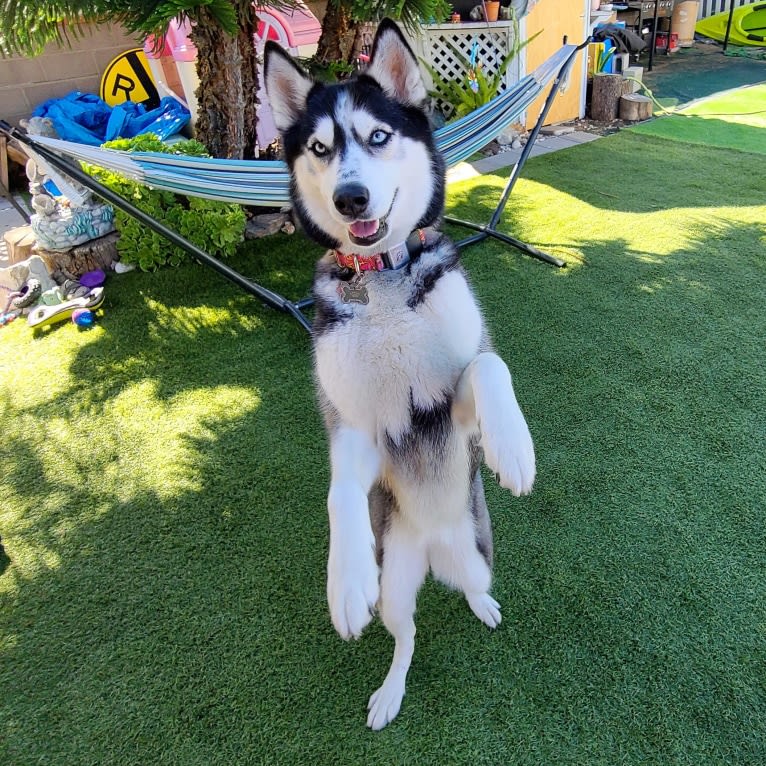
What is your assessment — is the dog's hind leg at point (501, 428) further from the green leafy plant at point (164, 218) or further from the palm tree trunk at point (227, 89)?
the palm tree trunk at point (227, 89)

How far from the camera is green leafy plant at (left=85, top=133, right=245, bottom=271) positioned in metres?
3.58

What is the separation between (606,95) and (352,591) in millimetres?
6782

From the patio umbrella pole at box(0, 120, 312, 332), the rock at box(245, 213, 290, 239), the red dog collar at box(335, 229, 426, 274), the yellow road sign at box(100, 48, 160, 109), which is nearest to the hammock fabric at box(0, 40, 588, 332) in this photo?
the patio umbrella pole at box(0, 120, 312, 332)

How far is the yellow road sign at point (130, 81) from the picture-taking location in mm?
5555

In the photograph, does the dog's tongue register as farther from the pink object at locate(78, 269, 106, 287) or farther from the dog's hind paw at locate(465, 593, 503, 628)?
the pink object at locate(78, 269, 106, 287)

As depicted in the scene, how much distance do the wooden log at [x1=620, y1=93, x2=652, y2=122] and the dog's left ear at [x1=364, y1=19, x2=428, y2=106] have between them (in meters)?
5.80

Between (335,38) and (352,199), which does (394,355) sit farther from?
(335,38)

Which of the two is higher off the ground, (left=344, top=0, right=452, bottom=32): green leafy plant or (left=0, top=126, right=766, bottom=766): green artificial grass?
(left=344, top=0, right=452, bottom=32): green leafy plant

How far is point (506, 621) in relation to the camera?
1.69 metres

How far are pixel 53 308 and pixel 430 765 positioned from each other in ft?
10.8

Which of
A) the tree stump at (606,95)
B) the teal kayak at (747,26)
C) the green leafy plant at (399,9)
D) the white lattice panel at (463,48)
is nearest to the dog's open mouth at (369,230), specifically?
the green leafy plant at (399,9)

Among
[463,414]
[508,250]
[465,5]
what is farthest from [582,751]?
[465,5]

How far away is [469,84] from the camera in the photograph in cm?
580

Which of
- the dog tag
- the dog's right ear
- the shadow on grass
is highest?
the dog's right ear
